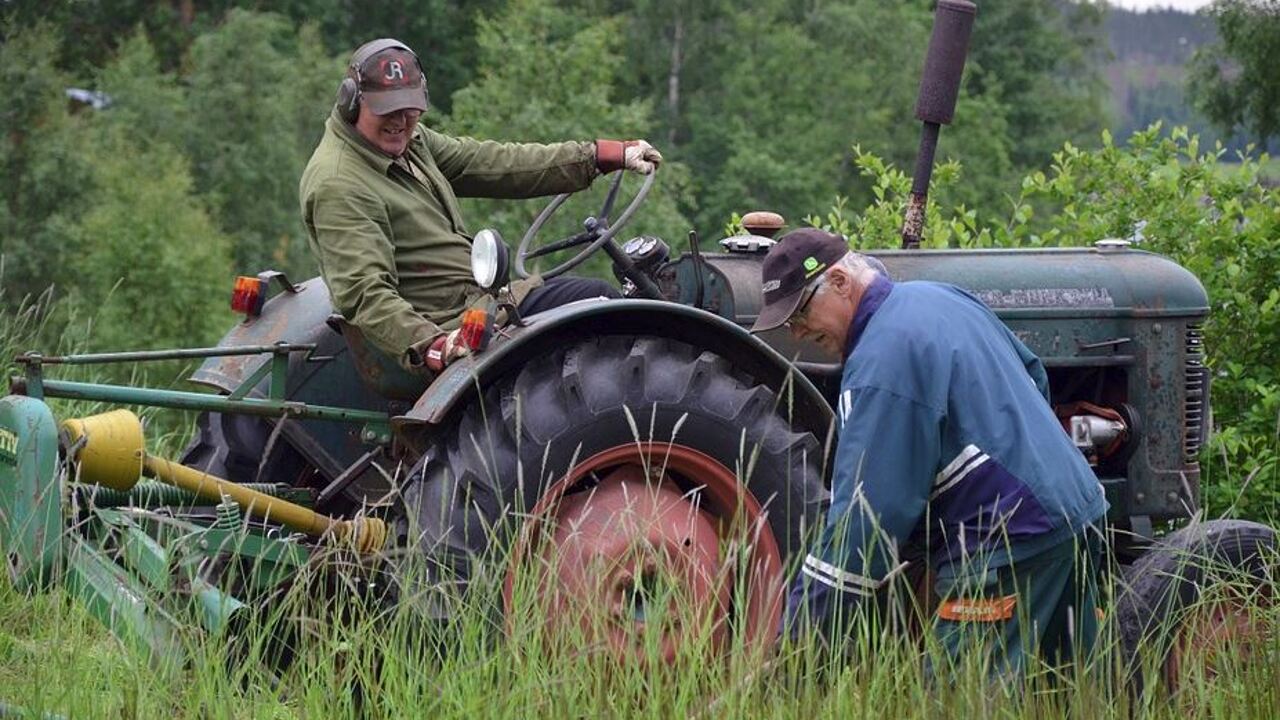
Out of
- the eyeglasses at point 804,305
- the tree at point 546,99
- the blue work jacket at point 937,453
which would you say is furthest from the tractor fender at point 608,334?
the tree at point 546,99

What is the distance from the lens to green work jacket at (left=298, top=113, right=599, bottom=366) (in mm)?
5105

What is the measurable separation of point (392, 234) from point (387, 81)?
433 mm

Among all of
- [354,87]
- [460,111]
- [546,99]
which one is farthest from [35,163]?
[354,87]

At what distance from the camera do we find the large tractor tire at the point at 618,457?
4.78m

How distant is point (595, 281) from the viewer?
220 inches

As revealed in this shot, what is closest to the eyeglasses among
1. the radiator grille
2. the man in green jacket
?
the man in green jacket

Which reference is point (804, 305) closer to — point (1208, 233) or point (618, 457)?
point (618, 457)

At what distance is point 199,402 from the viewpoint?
5.09 metres

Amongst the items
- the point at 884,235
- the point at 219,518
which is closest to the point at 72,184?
the point at 884,235

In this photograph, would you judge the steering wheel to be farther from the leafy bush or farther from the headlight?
the leafy bush

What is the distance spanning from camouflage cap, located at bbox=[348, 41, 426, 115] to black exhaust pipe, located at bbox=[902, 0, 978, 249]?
1701mm

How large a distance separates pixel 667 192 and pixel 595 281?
32089 millimetres

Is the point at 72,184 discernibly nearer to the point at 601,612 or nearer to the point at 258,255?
the point at 258,255

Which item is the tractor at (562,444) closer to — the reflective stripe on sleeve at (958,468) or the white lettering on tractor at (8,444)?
the white lettering on tractor at (8,444)
